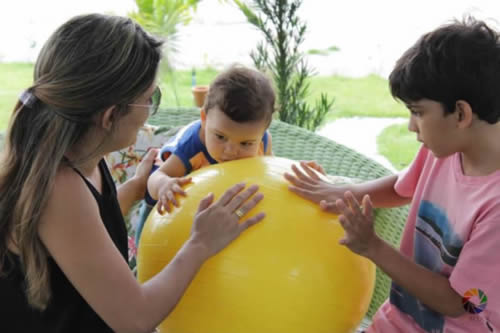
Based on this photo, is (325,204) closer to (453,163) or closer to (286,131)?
(453,163)

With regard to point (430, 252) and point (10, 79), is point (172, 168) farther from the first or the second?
point (10, 79)

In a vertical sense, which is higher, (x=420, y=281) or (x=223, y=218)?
(x=223, y=218)

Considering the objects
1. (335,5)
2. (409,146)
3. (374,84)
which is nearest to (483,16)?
(409,146)

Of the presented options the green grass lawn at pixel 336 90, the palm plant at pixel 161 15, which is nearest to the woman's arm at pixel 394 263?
the palm plant at pixel 161 15

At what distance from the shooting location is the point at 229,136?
2.05 meters

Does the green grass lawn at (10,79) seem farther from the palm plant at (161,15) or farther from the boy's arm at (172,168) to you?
the boy's arm at (172,168)

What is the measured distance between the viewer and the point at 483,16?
1.71 metres

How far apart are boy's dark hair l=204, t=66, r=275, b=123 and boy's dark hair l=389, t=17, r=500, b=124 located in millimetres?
538

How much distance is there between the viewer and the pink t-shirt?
158 centimetres

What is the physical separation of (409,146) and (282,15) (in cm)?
211

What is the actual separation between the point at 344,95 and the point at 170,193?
15.3 feet

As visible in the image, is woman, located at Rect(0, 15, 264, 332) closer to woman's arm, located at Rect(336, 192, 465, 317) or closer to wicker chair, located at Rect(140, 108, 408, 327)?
woman's arm, located at Rect(336, 192, 465, 317)

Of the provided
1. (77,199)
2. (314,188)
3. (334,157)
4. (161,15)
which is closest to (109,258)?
(77,199)

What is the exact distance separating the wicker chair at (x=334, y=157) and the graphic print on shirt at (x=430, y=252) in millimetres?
412
